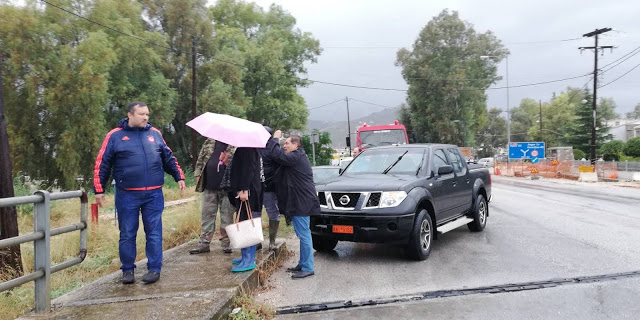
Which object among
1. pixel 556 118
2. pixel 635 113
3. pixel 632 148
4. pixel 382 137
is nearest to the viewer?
pixel 382 137

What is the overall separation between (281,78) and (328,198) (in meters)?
33.1

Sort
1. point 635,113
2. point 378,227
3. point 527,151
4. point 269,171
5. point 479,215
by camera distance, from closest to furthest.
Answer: point 378,227, point 269,171, point 479,215, point 527,151, point 635,113

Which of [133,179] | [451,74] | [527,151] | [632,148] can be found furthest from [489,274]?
[451,74]

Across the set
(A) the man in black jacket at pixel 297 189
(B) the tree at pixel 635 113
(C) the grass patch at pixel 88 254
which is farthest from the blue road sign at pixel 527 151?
(B) the tree at pixel 635 113

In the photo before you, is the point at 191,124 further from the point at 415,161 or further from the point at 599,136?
the point at 599,136

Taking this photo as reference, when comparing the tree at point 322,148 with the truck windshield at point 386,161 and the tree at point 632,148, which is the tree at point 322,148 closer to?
the truck windshield at point 386,161

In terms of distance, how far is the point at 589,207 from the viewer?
42.7 ft

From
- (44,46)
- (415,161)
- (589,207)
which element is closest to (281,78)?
(44,46)

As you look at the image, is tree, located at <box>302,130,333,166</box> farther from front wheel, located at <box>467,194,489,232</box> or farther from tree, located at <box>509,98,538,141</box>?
tree, located at <box>509,98,538,141</box>

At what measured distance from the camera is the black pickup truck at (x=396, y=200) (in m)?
6.40

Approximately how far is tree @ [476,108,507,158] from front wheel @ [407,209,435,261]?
326 ft

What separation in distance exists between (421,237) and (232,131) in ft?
10.7

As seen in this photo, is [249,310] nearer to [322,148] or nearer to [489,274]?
[489,274]

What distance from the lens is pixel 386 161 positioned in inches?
313
